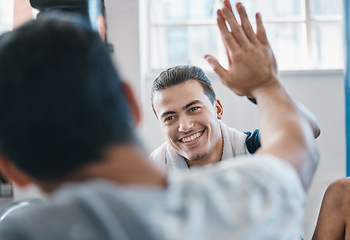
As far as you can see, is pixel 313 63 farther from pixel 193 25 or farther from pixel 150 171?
pixel 150 171

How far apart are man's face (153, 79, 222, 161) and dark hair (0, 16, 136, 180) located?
123cm

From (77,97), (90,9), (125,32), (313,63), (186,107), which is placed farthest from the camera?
(313,63)

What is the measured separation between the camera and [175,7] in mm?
3564

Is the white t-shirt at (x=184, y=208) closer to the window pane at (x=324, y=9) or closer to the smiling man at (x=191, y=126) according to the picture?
the smiling man at (x=191, y=126)

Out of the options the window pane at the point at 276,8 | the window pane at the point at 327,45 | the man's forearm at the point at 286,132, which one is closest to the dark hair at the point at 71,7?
the window pane at the point at 276,8

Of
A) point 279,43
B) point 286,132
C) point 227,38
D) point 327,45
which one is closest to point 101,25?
point 279,43

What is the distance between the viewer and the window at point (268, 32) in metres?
3.53

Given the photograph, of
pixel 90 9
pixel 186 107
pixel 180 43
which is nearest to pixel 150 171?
pixel 186 107

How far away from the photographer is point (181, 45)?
3537 mm

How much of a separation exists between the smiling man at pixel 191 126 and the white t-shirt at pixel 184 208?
1.17 m

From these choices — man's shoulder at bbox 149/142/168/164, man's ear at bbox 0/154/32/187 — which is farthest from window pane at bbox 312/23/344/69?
man's ear at bbox 0/154/32/187

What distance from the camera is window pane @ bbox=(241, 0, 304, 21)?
353 centimetres

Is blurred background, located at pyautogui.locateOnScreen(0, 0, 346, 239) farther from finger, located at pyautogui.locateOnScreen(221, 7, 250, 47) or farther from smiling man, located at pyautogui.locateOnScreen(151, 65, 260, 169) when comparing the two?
A: finger, located at pyautogui.locateOnScreen(221, 7, 250, 47)

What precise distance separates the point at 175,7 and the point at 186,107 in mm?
2058
